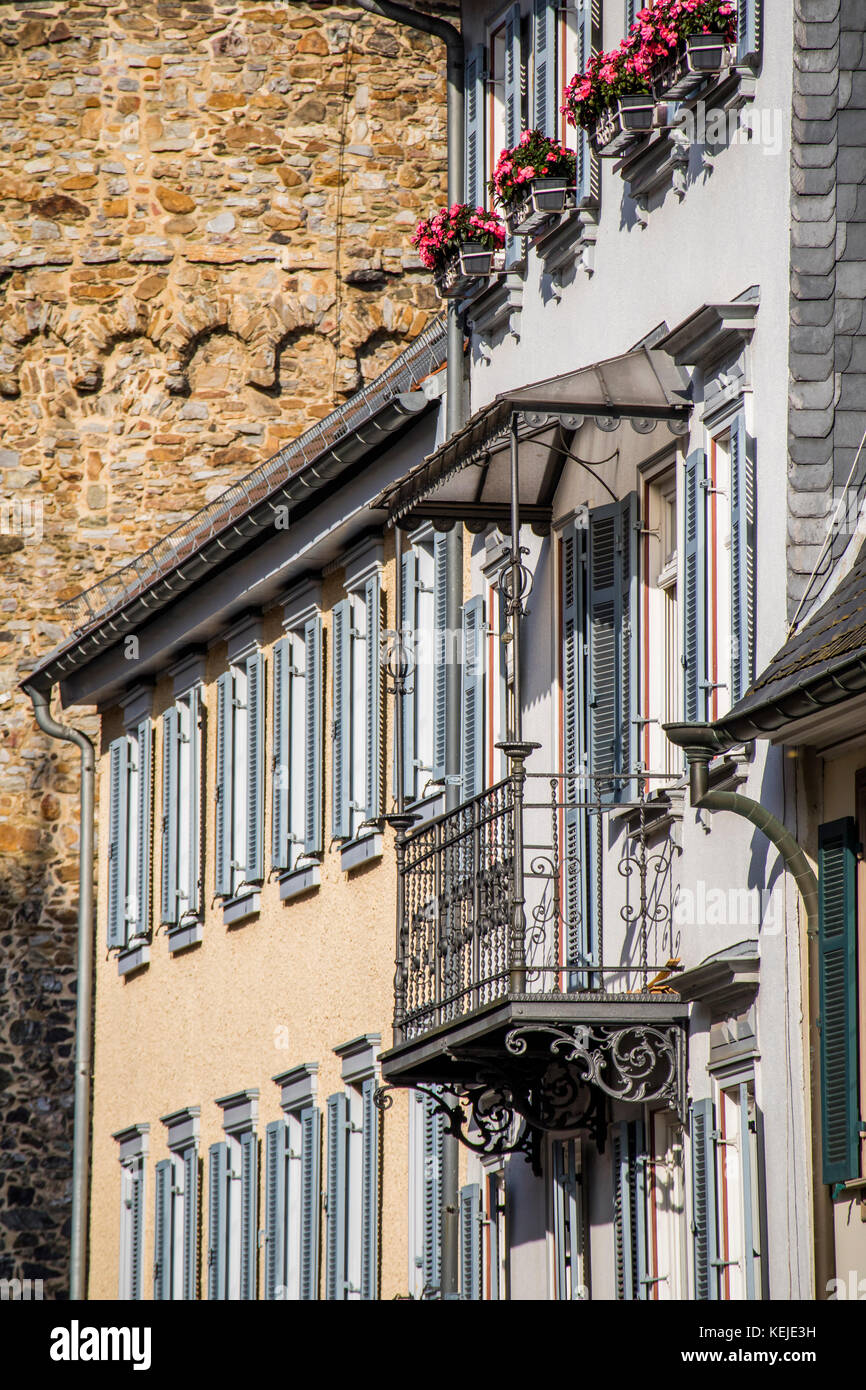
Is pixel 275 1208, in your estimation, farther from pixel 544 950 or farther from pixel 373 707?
pixel 544 950

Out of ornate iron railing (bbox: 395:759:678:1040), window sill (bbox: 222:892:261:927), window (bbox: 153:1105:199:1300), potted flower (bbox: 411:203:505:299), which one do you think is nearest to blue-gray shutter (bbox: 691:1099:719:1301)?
ornate iron railing (bbox: 395:759:678:1040)

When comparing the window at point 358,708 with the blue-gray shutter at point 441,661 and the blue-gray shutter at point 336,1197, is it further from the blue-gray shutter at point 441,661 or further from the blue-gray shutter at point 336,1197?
the blue-gray shutter at point 336,1197

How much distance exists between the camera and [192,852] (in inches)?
926

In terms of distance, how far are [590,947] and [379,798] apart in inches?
179

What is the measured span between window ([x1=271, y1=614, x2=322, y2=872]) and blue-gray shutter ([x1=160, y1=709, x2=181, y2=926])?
2.37 metres

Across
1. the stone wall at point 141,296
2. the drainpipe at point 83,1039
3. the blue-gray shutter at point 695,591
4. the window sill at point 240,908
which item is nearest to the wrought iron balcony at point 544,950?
the blue-gray shutter at point 695,591

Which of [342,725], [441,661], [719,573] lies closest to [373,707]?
[342,725]

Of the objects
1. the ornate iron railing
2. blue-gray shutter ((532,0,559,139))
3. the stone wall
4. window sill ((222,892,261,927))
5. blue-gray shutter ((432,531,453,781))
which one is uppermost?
the stone wall

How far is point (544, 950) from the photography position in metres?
15.7

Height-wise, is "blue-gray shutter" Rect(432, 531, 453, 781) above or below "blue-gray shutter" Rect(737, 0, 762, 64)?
below

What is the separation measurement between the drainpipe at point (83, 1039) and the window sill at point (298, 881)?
17.8ft

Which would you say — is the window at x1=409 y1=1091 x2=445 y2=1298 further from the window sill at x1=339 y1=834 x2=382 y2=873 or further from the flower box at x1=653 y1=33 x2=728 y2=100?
the flower box at x1=653 y1=33 x2=728 y2=100

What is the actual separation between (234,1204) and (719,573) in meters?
9.74

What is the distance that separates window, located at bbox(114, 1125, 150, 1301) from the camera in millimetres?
24375
